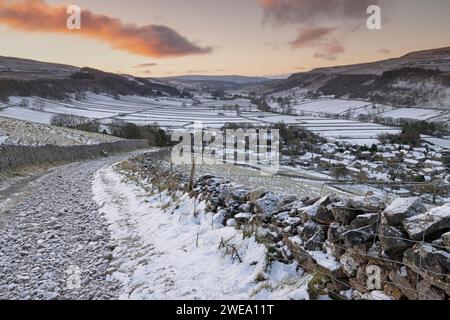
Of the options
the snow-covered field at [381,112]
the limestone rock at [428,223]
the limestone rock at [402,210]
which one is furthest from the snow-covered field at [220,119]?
the limestone rock at [428,223]

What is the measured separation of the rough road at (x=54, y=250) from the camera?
22.9 ft

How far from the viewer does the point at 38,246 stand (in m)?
9.23

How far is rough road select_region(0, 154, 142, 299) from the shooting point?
22.9 ft

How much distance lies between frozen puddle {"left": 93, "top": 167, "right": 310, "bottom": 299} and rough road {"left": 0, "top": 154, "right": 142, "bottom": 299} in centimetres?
39

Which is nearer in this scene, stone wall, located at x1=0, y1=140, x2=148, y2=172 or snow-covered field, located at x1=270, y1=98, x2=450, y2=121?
stone wall, located at x1=0, y1=140, x2=148, y2=172

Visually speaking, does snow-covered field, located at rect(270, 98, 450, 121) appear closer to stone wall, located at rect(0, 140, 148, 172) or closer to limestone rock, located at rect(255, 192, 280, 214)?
stone wall, located at rect(0, 140, 148, 172)

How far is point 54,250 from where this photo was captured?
29.4 ft

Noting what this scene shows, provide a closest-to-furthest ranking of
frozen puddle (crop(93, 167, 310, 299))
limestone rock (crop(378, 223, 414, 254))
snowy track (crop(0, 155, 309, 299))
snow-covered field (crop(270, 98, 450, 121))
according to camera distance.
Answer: limestone rock (crop(378, 223, 414, 254)) < frozen puddle (crop(93, 167, 310, 299)) < snowy track (crop(0, 155, 309, 299)) < snow-covered field (crop(270, 98, 450, 121))

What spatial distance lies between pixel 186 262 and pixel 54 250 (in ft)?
11.5

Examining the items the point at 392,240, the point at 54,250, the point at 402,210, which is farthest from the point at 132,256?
the point at 402,210

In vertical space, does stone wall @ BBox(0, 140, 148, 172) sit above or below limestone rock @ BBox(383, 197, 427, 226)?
below

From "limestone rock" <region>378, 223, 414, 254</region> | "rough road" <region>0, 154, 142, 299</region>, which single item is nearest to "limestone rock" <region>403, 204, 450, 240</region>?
"limestone rock" <region>378, 223, 414, 254</region>

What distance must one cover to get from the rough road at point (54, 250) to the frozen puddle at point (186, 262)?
0.39m
